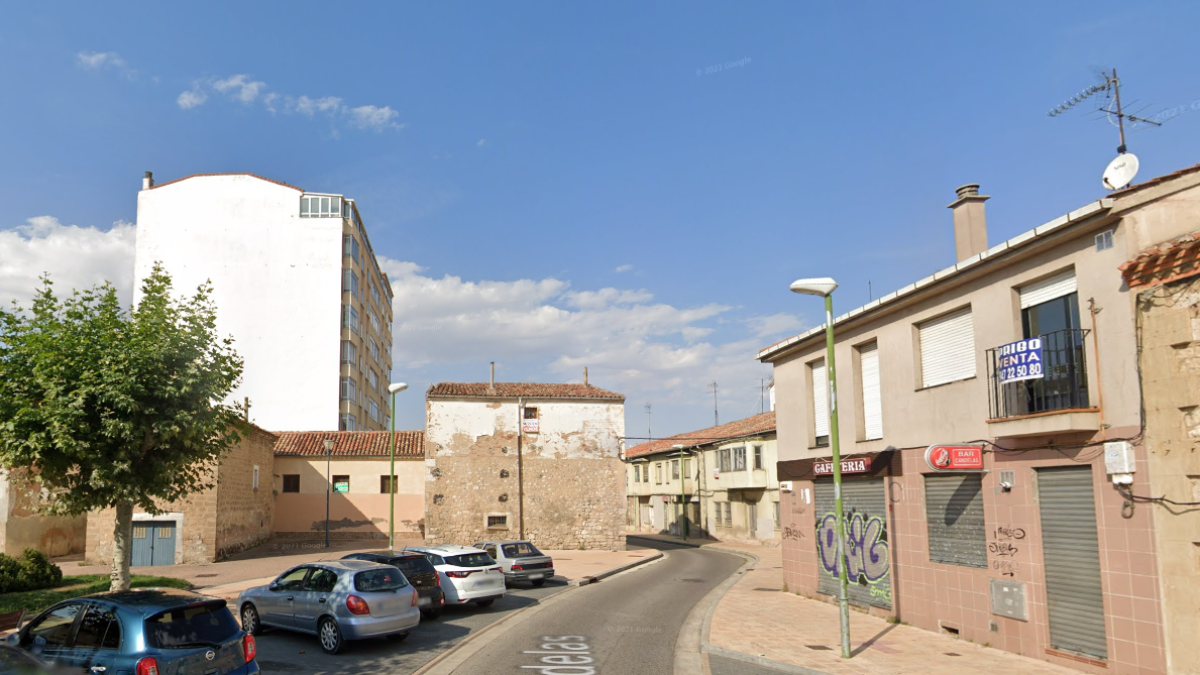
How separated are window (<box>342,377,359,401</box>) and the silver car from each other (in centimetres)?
4238

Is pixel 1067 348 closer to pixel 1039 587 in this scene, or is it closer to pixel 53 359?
pixel 1039 587

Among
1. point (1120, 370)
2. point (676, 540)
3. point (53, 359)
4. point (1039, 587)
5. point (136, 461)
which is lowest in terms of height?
point (676, 540)

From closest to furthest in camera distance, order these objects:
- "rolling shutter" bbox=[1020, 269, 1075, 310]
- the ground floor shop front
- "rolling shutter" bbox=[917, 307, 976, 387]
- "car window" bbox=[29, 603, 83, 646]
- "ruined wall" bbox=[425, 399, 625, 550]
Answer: "car window" bbox=[29, 603, 83, 646], the ground floor shop front, "rolling shutter" bbox=[1020, 269, 1075, 310], "rolling shutter" bbox=[917, 307, 976, 387], "ruined wall" bbox=[425, 399, 625, 550]

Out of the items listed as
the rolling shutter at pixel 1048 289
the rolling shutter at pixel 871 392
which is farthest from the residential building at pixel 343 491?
the rolling shutter at pixel 1048 289

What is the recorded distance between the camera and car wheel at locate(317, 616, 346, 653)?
42.3 ft

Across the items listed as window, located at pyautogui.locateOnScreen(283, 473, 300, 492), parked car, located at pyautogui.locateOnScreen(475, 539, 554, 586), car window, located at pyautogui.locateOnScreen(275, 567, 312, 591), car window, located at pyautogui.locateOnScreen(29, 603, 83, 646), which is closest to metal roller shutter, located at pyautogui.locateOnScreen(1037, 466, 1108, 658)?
car window, located at pyautogui.locateOnScreen(275, 567, 312, 591)

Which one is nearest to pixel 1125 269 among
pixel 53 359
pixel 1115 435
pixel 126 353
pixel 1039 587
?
pixel 1115 435

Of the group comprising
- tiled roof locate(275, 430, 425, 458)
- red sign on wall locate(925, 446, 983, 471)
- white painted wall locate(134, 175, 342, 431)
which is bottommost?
red sign on wall locate(925, 446, 983, 471)

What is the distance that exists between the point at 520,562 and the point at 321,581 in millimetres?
9798

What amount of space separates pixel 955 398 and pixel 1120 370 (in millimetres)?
3629

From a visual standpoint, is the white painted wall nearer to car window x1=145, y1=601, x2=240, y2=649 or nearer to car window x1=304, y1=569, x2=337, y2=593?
car window x1=304, y1=569, x2=337, y2=593

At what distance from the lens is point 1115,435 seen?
10.9 metres

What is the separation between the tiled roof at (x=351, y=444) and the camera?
40781mm

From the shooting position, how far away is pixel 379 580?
13.6 metres
